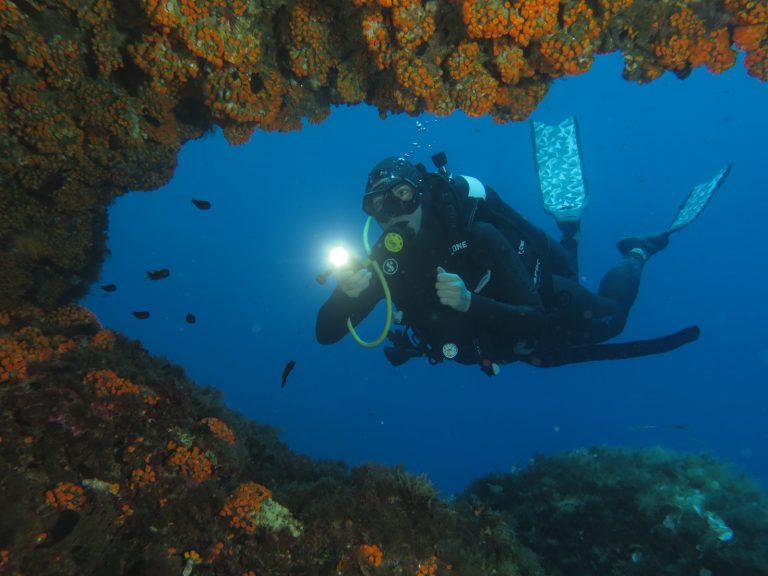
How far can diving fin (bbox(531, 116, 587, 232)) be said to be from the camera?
10.5 meters

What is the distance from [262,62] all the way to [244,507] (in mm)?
4012

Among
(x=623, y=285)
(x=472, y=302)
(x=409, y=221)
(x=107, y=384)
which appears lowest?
(x=107, y=384)

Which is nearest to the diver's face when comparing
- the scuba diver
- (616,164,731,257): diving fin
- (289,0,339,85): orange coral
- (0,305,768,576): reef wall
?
the scuba diver

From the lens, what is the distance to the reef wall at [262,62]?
358 centimetres

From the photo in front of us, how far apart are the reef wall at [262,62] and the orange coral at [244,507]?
344 centimetres

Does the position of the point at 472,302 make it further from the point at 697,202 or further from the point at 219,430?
the point at 697,202

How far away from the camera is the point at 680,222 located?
10.6m

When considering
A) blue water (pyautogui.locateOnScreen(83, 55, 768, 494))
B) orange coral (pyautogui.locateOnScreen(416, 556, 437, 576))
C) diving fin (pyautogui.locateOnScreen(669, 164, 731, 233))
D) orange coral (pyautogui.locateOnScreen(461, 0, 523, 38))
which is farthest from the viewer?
blue water (pyautogui.locateOnScreen(83, 55, 768, 494))

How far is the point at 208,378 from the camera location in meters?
72.0

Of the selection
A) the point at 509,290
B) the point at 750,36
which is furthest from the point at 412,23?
the point at 509,290

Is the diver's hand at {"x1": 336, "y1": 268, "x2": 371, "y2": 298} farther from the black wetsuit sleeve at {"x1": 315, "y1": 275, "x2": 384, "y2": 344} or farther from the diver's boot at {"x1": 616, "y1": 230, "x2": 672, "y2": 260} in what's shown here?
the diver's boot at {"x1": 616, "y1": 230, "x2": 672, "y2": 260}

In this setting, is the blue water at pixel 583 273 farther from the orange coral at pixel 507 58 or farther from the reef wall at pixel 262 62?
the orange coral at pixel 507 58

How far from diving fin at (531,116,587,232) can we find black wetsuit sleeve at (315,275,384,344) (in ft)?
19.9

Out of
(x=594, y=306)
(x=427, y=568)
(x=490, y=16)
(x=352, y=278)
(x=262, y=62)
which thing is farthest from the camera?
(x=594, y=306)
